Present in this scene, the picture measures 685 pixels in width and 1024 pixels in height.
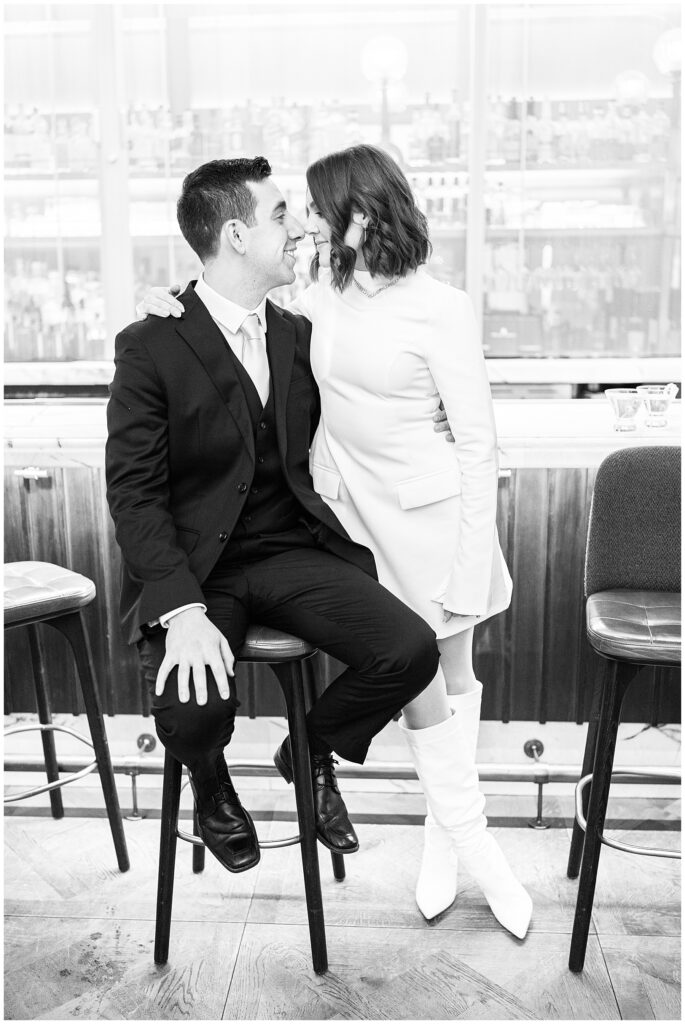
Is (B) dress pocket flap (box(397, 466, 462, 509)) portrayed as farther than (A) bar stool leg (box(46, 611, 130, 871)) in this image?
No

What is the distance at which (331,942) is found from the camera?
84.2 inches

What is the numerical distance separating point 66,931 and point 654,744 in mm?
1504

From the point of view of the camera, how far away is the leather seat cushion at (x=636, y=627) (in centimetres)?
190

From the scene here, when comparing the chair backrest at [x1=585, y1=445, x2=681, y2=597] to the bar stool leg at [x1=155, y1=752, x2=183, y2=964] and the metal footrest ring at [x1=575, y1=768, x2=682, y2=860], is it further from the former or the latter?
the bar stool leg at [x1=155, y1=752, x2=183, y2=964]

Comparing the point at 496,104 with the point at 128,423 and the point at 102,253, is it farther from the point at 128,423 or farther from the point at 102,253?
the point at 128,423

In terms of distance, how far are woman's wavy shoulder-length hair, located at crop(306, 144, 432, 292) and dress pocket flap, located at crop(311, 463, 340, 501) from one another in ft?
1.32

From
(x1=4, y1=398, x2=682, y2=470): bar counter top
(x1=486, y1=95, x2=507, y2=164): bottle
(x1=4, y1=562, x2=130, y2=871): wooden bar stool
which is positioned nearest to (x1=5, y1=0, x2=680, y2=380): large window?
(x1=486, y1=95, x2=507, y2=164): bottle

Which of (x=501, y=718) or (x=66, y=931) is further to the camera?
(x=501, y=718)

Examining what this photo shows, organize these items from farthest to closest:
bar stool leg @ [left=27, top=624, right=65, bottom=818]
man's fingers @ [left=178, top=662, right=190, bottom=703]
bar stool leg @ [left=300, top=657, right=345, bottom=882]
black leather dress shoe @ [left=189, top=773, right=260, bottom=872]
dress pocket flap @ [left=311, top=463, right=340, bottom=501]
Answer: bar stool leg @ [left=27, top=624, right=65, bottom=818]
bar stool leg @ [left=300, top=657, right=345, bottom=882]
dress pocket flap @ [left=311, top=463, right=340, bottom=501]
black leather dress shoe @ [left=189, top=773, right=260, bottom=872]
man's fingers @ [left=178, top=662, right=190, bottom=703]

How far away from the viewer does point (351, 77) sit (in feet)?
14.1

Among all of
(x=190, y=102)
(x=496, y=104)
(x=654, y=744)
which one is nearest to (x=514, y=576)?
(x=654, y=744)

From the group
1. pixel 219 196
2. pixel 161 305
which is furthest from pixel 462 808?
pixel 219 196

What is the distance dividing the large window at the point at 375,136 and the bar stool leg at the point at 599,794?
2.59 meters

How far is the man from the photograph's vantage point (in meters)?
1.90
